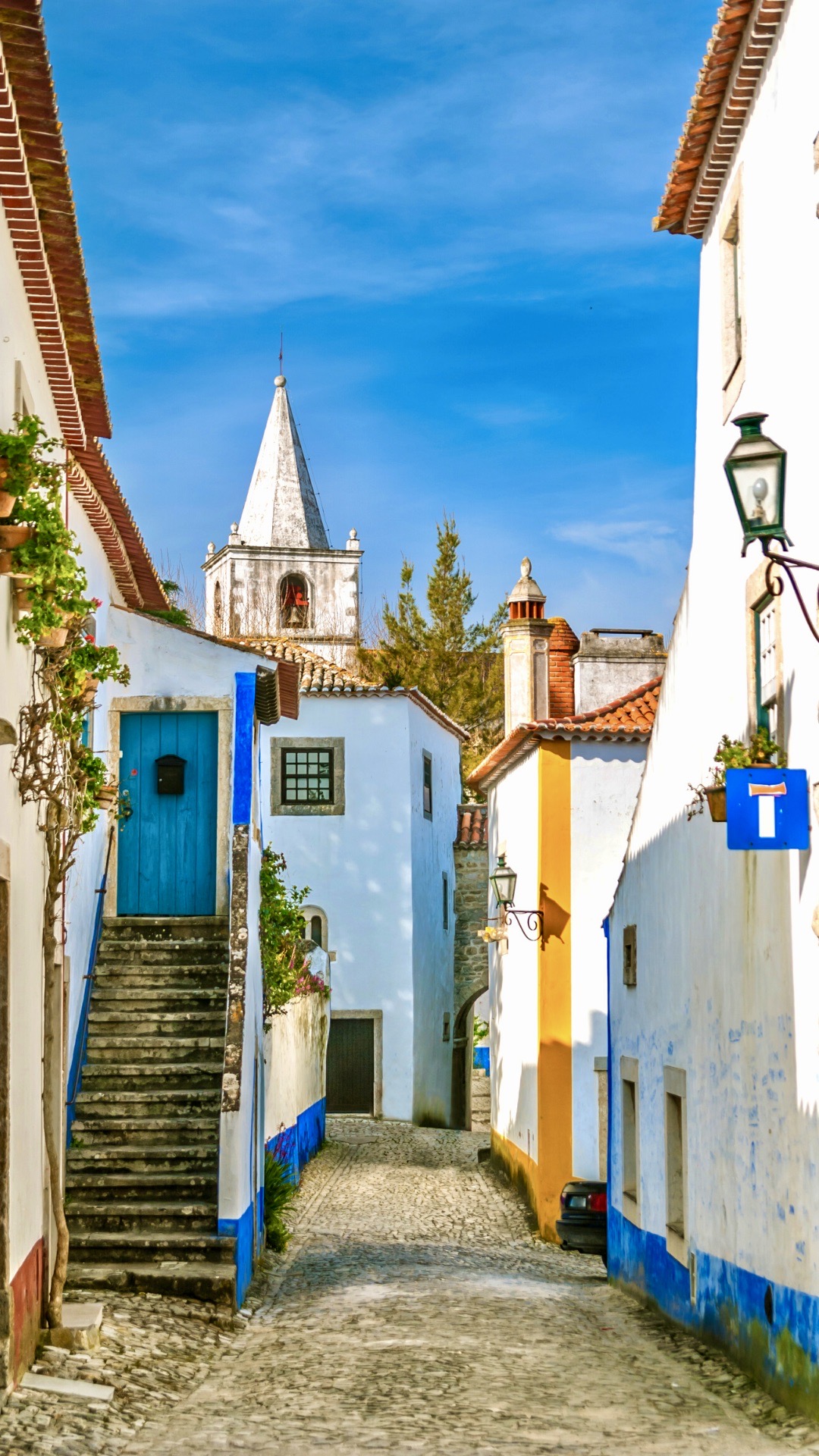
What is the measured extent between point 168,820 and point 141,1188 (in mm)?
4740

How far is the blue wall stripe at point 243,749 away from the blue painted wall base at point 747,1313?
194 inches

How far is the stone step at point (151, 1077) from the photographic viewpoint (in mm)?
Answer: 12320

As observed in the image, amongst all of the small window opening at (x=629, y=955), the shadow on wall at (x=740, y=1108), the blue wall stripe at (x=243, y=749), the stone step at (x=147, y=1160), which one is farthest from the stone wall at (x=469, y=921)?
the shadow on wall at (x=740, y=1108)

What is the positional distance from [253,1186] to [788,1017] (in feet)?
20.4

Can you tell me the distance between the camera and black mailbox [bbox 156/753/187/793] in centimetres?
1532

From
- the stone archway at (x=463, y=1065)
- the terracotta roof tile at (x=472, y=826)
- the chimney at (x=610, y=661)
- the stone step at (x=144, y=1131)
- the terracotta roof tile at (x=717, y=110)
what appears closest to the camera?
the terracotta roof tile at (x=717, y=110)

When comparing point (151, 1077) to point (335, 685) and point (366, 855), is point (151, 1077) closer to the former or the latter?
point (366, 855)

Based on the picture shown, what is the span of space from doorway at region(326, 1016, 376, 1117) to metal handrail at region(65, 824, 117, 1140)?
14811 millimetres

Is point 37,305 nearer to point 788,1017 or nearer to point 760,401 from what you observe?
point 760,401

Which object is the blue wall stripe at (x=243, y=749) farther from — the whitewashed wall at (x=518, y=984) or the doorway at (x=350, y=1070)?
the doorway at (x=350, y=1070)

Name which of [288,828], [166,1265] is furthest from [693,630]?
[288,828]

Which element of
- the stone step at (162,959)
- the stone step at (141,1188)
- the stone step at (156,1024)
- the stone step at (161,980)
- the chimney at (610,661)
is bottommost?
the stone step at (141,1188)

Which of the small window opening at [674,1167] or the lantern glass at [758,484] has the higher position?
the lantern glass at [758,484]

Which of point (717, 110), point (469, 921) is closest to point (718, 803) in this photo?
point (717, 110)
